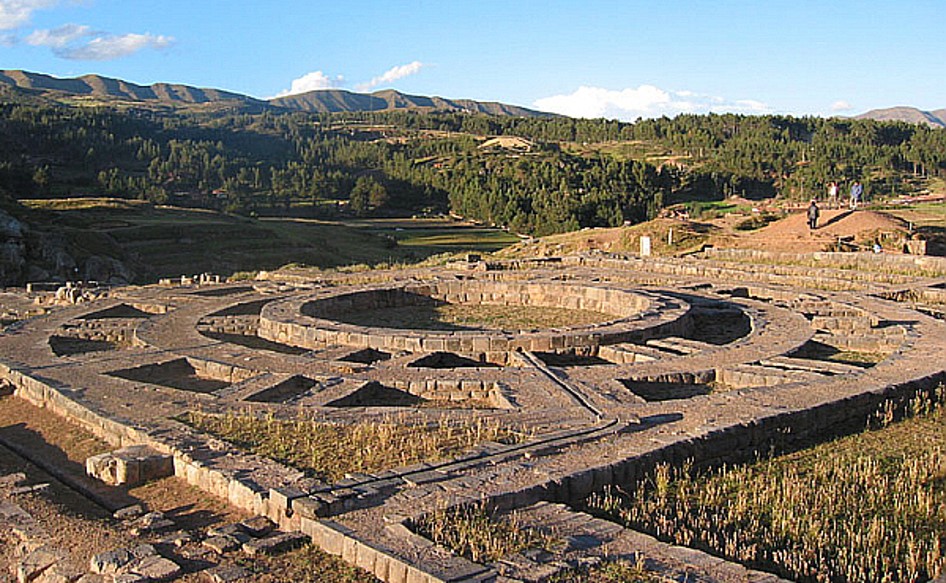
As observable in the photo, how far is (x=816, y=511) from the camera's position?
7.79 meters

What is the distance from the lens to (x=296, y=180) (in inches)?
3322

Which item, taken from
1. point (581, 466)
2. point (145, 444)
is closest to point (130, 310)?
point (145, 444)

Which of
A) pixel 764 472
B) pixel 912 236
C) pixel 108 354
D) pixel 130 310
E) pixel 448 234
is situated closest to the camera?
pixel 764 472

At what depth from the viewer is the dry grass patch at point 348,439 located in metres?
8.98

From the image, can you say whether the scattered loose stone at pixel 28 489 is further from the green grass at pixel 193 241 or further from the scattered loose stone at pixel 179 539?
the green grass at pixel 193 241

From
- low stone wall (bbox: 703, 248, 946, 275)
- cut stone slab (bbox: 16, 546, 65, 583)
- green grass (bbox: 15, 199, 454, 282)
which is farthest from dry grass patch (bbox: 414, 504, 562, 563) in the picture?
green grass (bbox: 15, 199, 454, 282)

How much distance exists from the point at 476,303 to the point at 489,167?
69.1m

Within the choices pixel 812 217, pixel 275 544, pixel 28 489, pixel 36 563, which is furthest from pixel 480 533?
pixel 812 217

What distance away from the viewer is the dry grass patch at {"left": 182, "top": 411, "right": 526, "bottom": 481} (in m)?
8.98

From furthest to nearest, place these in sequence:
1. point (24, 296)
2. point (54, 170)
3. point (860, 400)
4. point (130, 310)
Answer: point (54, 170) < point (24, 296) < point (130, 310) < point (860, 400)

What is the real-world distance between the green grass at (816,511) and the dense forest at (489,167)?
47931 millimetres

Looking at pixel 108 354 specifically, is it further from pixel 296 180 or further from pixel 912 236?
pixel 296 180

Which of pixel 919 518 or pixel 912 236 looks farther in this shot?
pixel 912 236

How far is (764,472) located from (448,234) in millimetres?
52855
